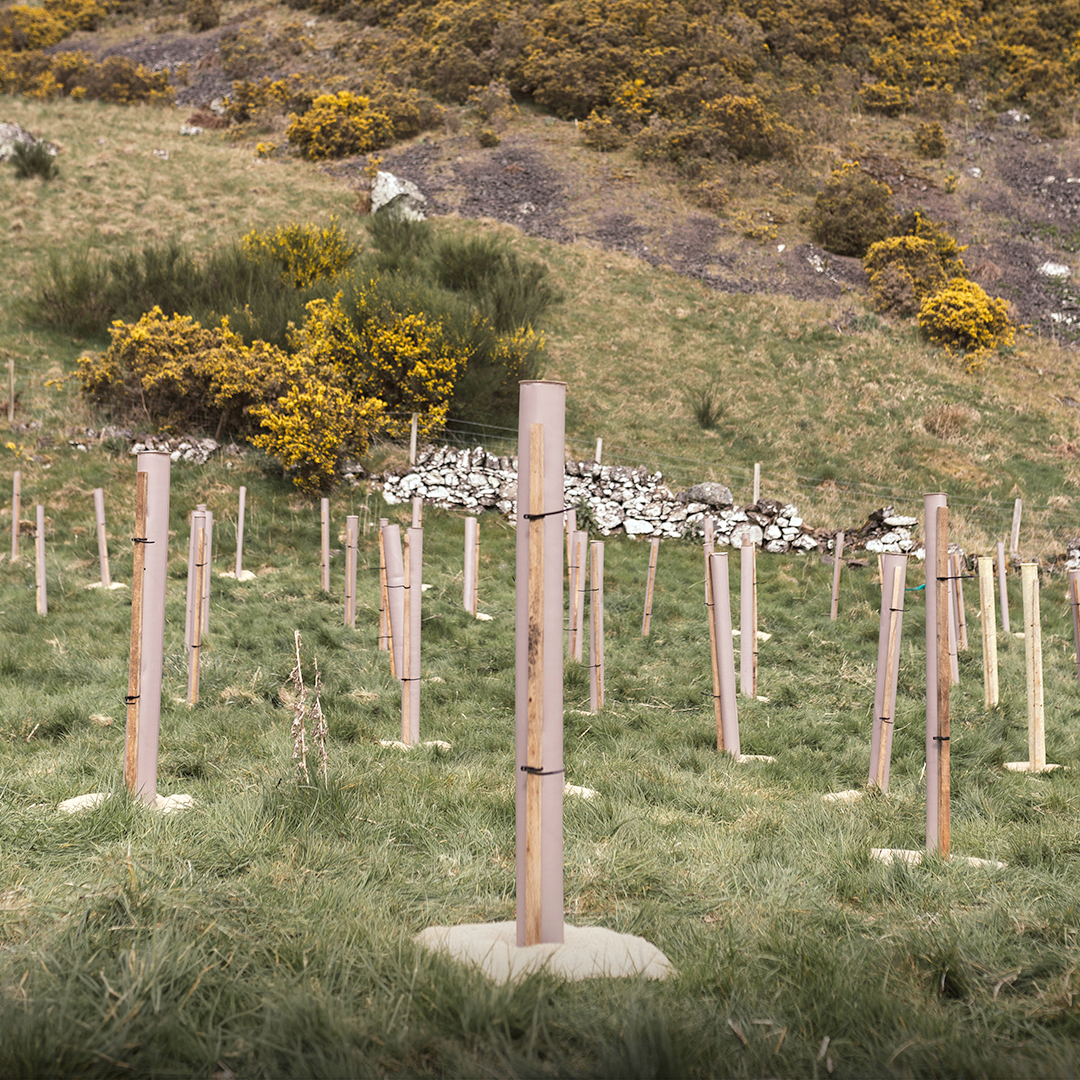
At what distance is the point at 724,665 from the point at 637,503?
27.3 ft

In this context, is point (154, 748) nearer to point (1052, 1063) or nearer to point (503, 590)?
point (1052, 1063)

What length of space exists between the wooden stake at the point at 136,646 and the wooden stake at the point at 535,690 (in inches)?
71.6

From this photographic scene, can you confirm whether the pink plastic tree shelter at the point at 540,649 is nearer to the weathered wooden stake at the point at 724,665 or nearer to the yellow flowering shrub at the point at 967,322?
the weathered wooden stake at the point at 724,665

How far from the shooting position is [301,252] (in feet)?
64.7

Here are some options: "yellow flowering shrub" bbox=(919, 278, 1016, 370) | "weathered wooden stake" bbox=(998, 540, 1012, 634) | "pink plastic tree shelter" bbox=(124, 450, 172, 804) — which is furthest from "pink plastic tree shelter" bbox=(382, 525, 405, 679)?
"yellow flowering shrub" bbox=(919, 278, 1016, 370)

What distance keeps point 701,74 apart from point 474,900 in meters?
35.7

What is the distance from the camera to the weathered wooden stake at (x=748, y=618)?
571 centimetres

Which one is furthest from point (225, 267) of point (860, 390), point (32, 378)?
point (860, 390)

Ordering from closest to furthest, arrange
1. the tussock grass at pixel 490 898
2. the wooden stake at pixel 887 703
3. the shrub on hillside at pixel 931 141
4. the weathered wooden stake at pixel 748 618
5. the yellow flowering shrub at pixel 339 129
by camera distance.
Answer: the tussock grass at pixel 490 898 → the wooden stake at pixel 887 703 → the weathered wooden stake at pixel 748 618 → the yellow flowering shrub at pixel 339 129 → the shrub on hillside at pixel 931 141

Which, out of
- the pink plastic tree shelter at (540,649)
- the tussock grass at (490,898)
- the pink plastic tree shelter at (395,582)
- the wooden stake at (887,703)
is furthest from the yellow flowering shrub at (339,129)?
the pink plastic tree shelter at (540,649)

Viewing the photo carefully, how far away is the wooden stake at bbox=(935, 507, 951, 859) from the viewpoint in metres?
3.02

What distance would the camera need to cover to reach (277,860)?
2.43 metres

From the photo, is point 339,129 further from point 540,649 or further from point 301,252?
point 540,649

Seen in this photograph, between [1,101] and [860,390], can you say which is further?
[1,101]
